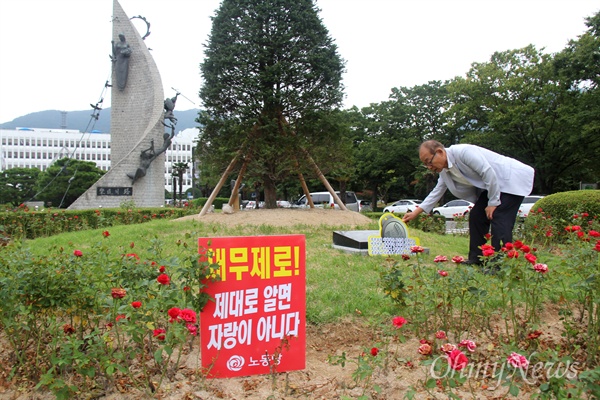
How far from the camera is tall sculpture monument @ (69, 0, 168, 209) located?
19953 mm

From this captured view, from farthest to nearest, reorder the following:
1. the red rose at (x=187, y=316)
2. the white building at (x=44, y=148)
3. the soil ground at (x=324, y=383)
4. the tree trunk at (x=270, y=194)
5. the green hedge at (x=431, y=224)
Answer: the white building at (x=44, y=148) < the tree trunk at (x=270, y=194) < the green hedge at (x=431, y=224) < the soil ground at (x=324, y=383) < the red rose at (x=187, y=316)

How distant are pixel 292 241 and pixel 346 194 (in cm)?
2981

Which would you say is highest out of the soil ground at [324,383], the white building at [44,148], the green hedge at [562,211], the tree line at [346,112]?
the white building at [44,148]

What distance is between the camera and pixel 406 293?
3.02 meters

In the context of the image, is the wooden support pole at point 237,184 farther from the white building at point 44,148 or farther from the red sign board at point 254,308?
the white building at point 44,148

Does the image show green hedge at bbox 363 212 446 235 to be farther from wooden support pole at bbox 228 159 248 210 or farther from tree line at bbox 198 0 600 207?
wooden support pole at bbox 228 159 248 210

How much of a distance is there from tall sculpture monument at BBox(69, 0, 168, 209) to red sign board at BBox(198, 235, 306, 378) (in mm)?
18944

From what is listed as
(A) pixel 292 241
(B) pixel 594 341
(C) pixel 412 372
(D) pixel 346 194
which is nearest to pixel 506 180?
(B) pixel 594 341

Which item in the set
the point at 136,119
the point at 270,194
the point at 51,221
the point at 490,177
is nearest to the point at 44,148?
the point at 136,119

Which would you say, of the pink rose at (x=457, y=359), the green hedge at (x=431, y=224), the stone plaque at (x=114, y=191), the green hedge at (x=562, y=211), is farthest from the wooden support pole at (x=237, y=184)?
the pink rose at (x=457, y=359)

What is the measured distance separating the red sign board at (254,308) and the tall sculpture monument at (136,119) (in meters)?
18.9

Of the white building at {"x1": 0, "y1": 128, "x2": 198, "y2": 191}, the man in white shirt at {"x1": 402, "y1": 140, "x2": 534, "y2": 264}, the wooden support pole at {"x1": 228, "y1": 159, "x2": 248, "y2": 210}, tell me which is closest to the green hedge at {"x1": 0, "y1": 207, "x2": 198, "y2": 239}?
the wooden support pole at {"x1": 228, "y1": 159, "x2": 248, "y2": 210}

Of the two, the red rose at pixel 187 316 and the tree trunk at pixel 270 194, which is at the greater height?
the tree trunk at pixel 270 194

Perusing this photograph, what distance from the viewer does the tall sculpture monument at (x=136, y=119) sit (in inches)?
786
